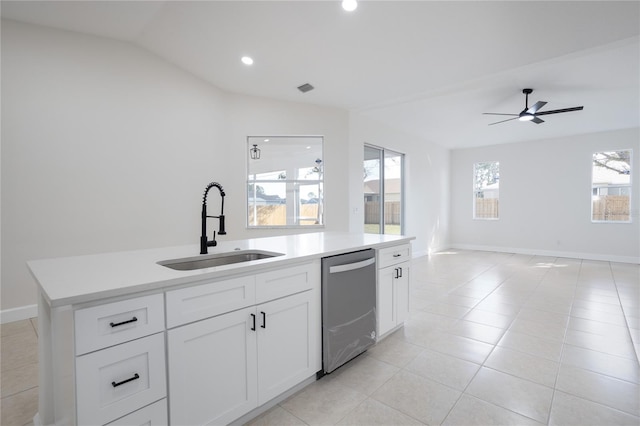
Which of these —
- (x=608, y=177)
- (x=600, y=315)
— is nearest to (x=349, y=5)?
(x=600, y=315)

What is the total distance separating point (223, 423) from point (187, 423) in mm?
194

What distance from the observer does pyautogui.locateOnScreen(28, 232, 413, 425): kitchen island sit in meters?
1.08

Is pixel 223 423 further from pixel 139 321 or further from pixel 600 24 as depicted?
pixel 600 24

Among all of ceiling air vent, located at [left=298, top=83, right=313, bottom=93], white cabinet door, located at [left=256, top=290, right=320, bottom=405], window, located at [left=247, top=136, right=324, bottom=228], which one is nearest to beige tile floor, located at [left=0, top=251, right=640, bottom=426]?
white cabinet door, located at [left=256, top=290, right=320, bottom=405]

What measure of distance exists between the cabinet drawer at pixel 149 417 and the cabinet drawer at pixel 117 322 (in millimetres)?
292

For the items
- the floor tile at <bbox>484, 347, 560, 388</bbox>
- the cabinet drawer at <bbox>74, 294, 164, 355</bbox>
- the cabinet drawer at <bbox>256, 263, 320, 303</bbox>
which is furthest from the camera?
the floor tile at <bbox>484, 347, 560, 388</bbox>

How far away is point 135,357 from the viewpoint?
116 cm

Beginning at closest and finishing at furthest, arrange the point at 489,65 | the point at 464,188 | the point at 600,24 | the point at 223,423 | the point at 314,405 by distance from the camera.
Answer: the point at 223,423, the point at 314,405, the point at 600,24, the point at 489,65, the point at 464,188

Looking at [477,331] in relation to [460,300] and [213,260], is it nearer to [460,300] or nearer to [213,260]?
[460,300]

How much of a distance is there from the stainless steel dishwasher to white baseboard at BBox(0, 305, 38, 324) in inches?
122

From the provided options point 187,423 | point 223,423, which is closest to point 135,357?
point 187,423

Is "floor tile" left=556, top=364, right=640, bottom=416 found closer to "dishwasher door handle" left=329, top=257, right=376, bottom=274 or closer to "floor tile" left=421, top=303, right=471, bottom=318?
"floor tile" left=421, top=303, right=471, bottom=318

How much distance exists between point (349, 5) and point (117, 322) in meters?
2.79

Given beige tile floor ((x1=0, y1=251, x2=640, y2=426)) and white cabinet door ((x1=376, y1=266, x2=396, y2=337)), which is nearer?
beige tile floor ((x1=0, y1=251, x2=640, y2=426))
